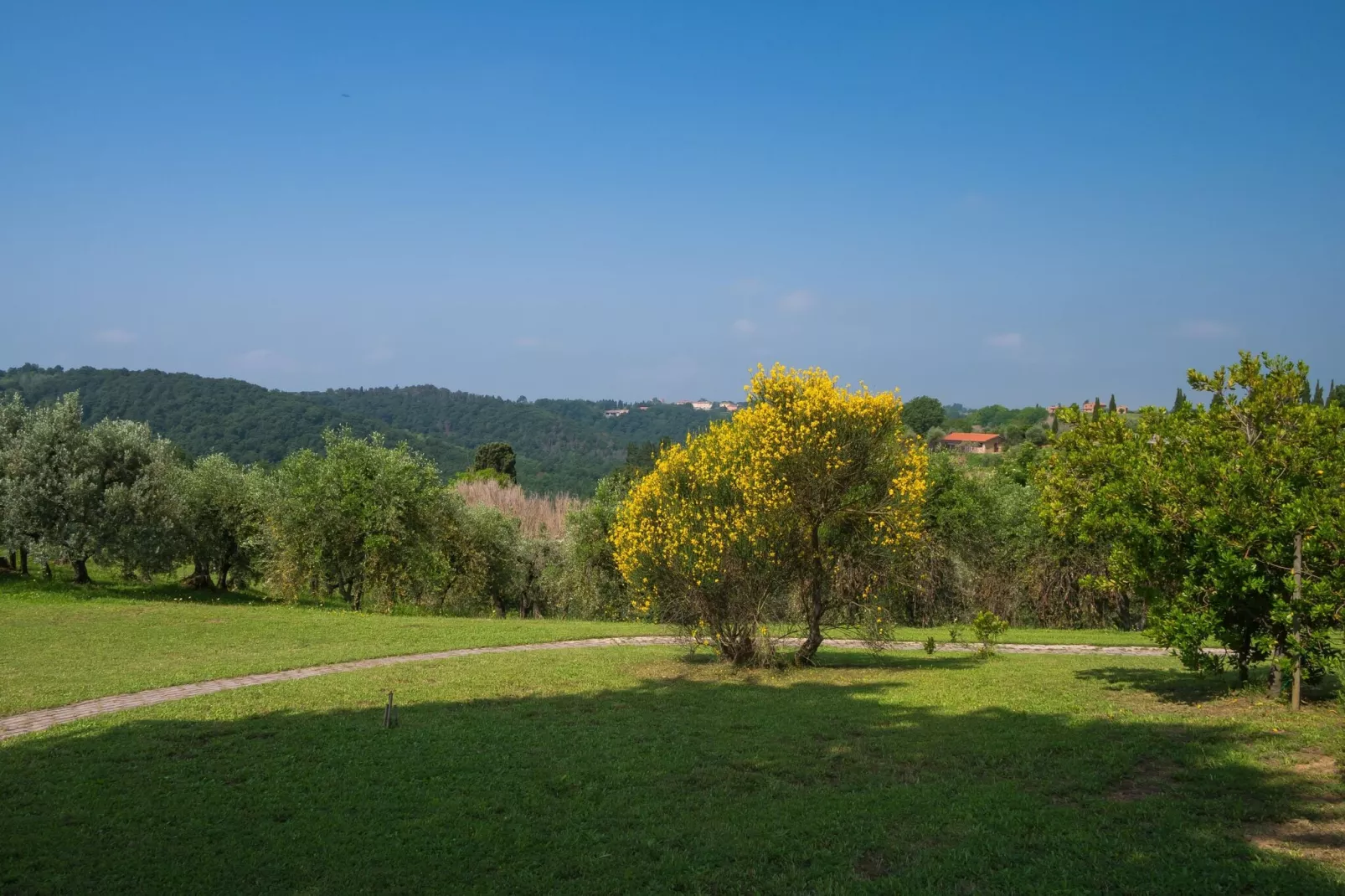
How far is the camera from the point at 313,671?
1734 cm

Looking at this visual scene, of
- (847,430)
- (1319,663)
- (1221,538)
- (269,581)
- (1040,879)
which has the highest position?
(847,430)

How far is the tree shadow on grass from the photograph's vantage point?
40.3ft

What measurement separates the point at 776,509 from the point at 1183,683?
7.27m

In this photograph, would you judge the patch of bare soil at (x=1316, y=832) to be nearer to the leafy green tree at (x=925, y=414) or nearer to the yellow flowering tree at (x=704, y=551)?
the yellow flowering tree at (x=704, y=551)

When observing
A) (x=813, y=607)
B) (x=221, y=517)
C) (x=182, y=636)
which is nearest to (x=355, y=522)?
(x=221, y=517)

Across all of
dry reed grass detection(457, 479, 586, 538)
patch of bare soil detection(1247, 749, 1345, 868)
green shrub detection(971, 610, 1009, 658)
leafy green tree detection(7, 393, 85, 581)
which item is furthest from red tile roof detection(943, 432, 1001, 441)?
patch of bare soil detection(1247, 749, 1345, 868)

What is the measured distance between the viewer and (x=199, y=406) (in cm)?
10169

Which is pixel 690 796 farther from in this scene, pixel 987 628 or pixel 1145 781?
pixel 987 628

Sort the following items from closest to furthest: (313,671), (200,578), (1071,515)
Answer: (1071,515) < (313,671) < (200,578)

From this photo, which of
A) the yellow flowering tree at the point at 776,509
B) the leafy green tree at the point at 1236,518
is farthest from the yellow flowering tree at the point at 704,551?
the leafy green tree at the point at 1236,518

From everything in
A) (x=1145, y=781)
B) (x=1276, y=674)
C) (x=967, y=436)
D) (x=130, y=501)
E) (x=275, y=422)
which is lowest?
(x=1145, y=781)

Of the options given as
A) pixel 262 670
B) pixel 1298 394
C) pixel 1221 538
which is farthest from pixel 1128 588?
pixel 262 670

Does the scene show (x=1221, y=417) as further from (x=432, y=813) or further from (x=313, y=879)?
(x=313, y=879)

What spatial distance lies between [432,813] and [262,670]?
1071 centimetres
